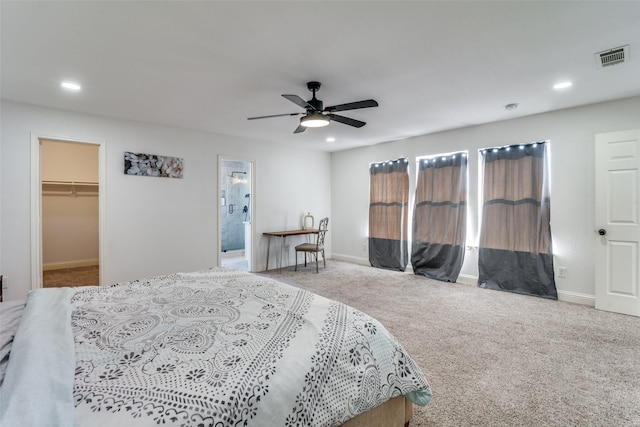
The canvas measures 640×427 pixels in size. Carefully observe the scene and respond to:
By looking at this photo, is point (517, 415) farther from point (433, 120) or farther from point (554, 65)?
point (433, 120)

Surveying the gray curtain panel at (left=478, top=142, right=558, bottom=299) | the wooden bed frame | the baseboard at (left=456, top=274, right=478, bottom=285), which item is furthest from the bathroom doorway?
the wooden bed frame

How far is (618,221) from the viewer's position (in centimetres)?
346

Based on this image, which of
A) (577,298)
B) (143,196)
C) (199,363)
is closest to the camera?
(199,363)

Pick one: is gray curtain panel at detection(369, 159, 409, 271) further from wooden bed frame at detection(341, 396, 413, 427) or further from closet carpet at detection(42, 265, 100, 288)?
closet carpet at detection(42, 265, 100, 288)

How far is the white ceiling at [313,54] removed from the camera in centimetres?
194

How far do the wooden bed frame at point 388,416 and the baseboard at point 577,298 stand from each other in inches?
138

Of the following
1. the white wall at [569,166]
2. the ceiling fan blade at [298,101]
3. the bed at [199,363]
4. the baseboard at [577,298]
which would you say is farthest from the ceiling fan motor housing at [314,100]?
the baseboard at [577,298]

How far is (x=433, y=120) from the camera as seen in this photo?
14.3 ft

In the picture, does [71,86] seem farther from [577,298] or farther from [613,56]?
[577,298]

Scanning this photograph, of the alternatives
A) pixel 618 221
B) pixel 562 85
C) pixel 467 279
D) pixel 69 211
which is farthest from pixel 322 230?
pixel 69 211

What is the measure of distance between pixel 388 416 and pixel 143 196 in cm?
433

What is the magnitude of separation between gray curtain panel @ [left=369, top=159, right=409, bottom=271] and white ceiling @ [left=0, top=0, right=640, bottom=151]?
6.29 ft

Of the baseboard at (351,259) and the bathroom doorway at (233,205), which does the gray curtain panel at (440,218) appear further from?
the bathroom doorway at (233,205)

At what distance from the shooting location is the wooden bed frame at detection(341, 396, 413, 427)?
1337 mm
